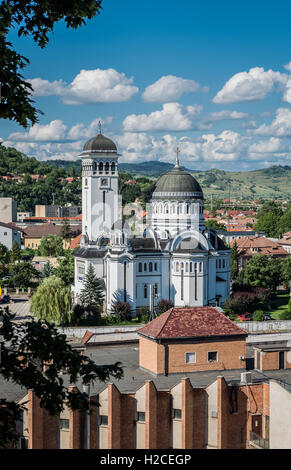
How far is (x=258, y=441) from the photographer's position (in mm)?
25359

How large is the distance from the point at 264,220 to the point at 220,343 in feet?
331

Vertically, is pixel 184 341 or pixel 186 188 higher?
pixel 186 188

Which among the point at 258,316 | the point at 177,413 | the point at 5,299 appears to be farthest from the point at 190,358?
the point at 5,299

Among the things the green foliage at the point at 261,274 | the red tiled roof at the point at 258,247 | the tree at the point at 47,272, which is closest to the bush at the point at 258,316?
the green foliage at the point at 261,274

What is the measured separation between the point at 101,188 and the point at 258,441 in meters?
37.9

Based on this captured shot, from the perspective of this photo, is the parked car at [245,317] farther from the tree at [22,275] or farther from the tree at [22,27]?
the tree at [22,27]

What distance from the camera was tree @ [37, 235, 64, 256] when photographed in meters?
98.0

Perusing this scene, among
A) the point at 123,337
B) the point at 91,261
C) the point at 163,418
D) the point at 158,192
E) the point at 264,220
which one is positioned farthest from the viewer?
the point at 264,220

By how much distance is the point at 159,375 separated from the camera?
28.6 meters

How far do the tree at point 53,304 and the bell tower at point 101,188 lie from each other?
26.2ft

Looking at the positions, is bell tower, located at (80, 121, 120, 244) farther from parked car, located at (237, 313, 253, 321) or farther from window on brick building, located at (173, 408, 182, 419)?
window on brick building, located at (173, 408, 182, 419)

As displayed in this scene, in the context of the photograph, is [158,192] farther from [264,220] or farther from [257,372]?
[264,220]

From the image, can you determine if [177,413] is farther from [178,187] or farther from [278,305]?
[278,305]
